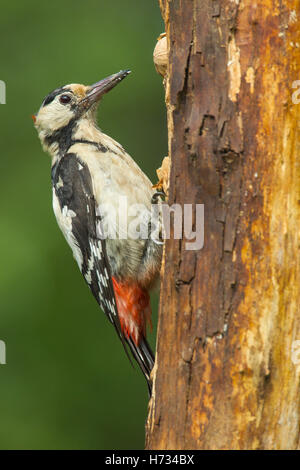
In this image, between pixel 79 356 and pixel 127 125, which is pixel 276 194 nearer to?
pixel 79 356

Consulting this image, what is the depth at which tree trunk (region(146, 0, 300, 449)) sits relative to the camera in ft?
8.97

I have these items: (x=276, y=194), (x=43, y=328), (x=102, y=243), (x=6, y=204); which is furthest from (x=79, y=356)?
(x=276, y=194)

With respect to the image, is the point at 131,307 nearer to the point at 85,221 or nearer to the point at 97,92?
the point at 85,221

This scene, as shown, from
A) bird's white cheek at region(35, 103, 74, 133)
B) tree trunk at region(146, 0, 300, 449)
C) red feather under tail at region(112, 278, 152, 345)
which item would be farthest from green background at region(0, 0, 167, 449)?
tree trunk at region(146, 0, 300, 449)

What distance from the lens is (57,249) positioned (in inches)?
248

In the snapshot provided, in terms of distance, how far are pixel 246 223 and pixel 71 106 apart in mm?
2236

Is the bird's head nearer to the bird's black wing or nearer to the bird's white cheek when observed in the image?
the bird's white cheek

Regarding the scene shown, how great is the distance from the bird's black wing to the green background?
1614 millimetres

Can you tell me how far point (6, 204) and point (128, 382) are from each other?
1.99 metres


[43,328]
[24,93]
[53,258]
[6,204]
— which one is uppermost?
[24,93]

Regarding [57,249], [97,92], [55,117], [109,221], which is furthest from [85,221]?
[57,249]
